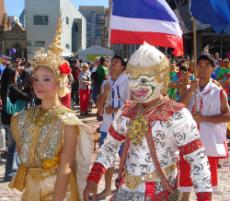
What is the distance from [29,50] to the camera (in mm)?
64000

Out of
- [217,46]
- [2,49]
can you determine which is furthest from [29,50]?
[217,46]

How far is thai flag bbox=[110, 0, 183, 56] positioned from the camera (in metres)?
5.01

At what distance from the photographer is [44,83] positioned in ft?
10.9

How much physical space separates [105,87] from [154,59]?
3249 millimetres

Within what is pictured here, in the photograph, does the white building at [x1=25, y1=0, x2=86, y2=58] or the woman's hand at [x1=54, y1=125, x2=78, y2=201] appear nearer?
the woman's hand at [x1=54, y1=125, x2=78, y2=201]

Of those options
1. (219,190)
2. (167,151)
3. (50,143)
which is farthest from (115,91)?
(167,151)

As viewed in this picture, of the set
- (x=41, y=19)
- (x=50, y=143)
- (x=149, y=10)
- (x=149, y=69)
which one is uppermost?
(x=41, y=19)

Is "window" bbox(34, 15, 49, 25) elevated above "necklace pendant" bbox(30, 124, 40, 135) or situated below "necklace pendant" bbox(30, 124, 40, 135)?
above

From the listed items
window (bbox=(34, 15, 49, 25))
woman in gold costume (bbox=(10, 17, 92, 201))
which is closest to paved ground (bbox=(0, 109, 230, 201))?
woman in gold costume (bbox=(10, 17, 92, 201))

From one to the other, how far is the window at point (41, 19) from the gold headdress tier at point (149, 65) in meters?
60.9

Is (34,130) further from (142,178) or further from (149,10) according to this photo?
(149,10)

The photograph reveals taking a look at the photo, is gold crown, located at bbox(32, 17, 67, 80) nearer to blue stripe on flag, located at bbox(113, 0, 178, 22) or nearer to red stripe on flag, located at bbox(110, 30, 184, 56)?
red stripe on flag, located at bbox(110, 30, 184, 56)

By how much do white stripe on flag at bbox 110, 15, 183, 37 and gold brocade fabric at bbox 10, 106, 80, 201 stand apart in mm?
1927

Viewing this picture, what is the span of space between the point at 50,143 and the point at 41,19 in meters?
61.1
